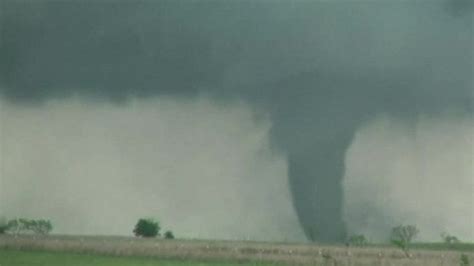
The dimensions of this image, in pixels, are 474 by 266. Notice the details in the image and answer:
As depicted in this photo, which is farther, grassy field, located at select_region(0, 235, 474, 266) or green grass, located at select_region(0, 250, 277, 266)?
grassy field, located at select_region(0, 235, 474, 266)

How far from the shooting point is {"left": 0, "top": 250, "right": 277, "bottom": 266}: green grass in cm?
8344

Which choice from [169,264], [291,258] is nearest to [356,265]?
[291,258]

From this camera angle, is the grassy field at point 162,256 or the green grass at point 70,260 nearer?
the green grass at point 70,260

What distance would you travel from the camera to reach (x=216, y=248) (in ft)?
408

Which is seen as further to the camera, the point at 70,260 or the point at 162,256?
the point at 162,256

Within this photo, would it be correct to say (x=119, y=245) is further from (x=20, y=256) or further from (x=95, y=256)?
(x=20, y=256)

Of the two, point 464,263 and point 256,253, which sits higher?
point 256,253

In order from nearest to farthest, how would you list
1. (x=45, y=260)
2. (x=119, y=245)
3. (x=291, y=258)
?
(x=45, y=260)
(x=291, y=258)
(x=119, y=245)

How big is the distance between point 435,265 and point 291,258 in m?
18.9

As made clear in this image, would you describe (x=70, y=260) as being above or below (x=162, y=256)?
below

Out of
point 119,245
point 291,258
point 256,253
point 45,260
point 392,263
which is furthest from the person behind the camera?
point 119,245

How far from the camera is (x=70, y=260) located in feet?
293

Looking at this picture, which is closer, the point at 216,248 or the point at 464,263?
the point at 464,263

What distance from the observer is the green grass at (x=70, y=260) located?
274 ft
